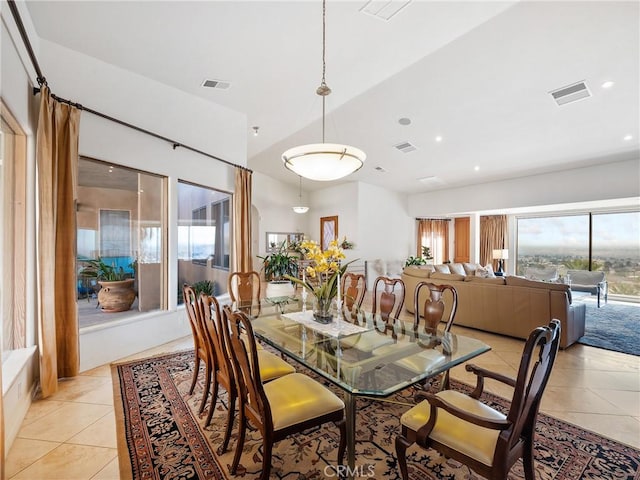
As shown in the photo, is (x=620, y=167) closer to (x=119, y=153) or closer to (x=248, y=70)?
(x=248, y=70)

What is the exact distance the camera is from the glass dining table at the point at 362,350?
1639mm

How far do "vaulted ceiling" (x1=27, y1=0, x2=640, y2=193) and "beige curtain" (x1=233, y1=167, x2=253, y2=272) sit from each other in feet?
3.76

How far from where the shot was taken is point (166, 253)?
164 inches

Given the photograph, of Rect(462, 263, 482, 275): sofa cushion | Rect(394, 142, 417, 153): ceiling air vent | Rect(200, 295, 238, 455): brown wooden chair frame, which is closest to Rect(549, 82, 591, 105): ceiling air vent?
Rect(394, 142, 417, 153): ceiling air vent

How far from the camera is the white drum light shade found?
2.47 metres

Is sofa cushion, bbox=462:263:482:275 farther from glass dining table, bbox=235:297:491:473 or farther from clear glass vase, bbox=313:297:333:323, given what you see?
clear glass vase, bbox=313:297:333:323

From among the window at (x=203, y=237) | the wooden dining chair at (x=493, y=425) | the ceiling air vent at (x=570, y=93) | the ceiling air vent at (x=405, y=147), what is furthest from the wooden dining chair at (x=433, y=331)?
the ceiling air vent at (x=405, y=147)

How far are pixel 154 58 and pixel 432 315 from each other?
158 inches

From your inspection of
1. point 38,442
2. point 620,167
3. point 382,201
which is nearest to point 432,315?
point 38,442

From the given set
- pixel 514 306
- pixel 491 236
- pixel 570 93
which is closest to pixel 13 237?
pixel 514 306

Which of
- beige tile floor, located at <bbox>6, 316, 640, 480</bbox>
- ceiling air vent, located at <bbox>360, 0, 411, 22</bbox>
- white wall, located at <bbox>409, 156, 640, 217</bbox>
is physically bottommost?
beige tile floor, located at <bbox>6, 316, 640, 480</bbox>

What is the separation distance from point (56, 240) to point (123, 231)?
1.23 meters

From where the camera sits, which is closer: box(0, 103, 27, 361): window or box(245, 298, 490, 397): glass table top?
box(245, 298, 490, 397): glass table top

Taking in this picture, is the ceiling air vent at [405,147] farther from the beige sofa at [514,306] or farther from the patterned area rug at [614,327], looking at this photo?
the patterned area rug at [614,327]
